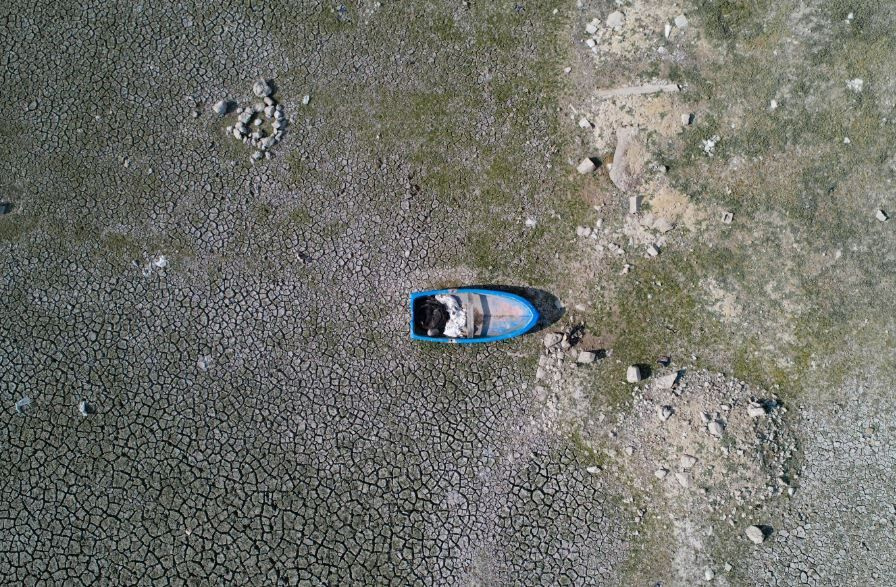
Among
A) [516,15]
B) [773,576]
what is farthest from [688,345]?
[516,15]

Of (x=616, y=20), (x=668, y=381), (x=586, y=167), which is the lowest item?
(x=668, y=381)

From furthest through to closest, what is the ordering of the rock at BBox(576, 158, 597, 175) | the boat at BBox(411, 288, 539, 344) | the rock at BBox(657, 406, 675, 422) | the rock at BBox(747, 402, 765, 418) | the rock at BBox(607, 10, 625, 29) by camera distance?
the rock at BBox(607, 10, 625, 29) → the rock at BBox(576, 158, 597, 175) → the boat at BBox(411, 288, 539, 344) → the rock at BBox(657, 406, 675, 422) → the rock at BBox(747, 402, 765, 418)

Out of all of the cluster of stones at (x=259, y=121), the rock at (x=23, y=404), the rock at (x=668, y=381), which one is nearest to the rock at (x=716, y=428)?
the rock at (x=668, y=381)

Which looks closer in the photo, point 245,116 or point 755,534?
point 755,534

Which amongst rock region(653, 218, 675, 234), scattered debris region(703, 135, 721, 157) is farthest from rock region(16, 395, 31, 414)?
scattered debris region(703, 135, 721, 157)

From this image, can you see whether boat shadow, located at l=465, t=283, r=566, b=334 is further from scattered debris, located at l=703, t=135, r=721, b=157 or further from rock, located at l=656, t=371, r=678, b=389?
scattered debris, located at l=703, t=135, r=721, b=157

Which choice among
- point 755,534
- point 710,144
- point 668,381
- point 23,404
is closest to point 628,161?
point 710,144

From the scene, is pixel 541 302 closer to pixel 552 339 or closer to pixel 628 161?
pixel 552 339
